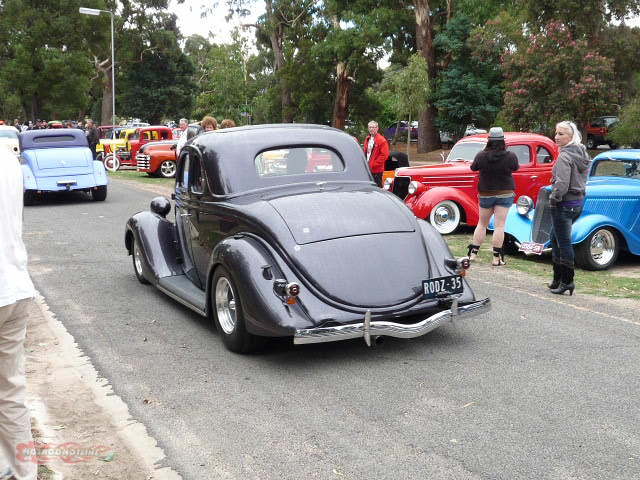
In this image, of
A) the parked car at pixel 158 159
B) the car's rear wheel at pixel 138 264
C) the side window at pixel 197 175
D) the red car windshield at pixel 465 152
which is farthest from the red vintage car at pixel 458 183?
the parked car at pixel 158 159

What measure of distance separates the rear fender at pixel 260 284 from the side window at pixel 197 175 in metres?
1.21

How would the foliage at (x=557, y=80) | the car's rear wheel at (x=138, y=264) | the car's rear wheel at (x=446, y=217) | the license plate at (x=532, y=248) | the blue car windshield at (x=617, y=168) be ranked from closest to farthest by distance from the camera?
the car's rear wheel at (x=138, y=264) < the license plate at (x=532, y=248) < the blue car windshield at (x=617, y=168) < the car's rear wheel at (x=446, y=217) < the foliage at (x=557, y=80)

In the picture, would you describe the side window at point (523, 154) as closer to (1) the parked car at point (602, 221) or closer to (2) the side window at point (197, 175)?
(1) the parked car at point (602, 221)

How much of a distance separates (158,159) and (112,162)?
5.53m

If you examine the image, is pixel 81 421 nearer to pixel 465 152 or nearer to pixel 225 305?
pixel 225 305

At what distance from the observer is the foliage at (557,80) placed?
27109 millimetres

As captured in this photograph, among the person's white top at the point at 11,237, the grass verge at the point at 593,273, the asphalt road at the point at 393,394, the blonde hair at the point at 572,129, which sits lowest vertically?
the asphalt road at the point at 393,394

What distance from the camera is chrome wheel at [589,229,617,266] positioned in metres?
9.71

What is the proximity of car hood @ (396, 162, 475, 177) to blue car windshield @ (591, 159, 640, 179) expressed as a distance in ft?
9.71

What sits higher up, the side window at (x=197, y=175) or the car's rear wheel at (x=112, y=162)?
the side window at (x=197, y=175)

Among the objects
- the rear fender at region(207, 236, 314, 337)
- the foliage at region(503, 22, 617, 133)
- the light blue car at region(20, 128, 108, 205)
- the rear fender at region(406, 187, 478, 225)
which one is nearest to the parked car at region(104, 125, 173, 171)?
the light blue car at region(20, 128, 108, 205)

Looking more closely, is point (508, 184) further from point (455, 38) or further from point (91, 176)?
point (455, 38)

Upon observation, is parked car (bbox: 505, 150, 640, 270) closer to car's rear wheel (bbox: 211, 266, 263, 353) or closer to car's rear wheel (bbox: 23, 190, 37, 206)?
car's rear wheel (bbox: 211, 266, 263, 353)

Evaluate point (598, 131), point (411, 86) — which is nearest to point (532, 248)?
point (411, 86)
